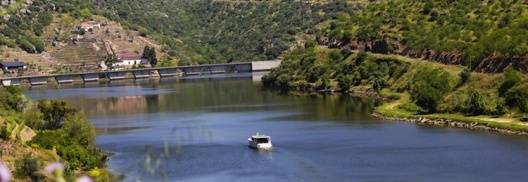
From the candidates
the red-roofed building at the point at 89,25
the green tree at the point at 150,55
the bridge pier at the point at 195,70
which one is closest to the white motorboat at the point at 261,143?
the bridge pier at the point at 195,70

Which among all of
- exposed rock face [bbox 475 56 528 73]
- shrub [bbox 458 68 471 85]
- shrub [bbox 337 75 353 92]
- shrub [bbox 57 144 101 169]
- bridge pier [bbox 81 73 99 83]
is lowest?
bridge pier [bbox 81 73 99 83]

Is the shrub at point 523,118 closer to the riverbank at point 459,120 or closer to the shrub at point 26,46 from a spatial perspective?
the riverbank at point 459,120

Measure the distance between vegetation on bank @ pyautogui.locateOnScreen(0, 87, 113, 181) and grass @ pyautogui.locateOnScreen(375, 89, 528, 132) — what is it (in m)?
28.2

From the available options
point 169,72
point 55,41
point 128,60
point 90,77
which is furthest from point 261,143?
point 55,41

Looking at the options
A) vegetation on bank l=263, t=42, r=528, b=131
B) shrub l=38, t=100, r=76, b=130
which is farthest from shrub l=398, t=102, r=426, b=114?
shrub l=38, t=100, r=76, b=130

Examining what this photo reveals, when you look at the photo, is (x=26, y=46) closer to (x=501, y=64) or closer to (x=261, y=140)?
(x=501, y=64)

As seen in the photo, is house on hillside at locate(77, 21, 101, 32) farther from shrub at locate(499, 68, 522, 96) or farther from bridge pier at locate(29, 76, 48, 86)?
shrub at locate(499, 68, 522, 96)

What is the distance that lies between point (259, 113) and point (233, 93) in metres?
30.7

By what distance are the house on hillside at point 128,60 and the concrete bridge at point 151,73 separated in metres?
7.22

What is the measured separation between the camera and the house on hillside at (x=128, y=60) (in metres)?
186

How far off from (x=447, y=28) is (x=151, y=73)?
88.7 metres

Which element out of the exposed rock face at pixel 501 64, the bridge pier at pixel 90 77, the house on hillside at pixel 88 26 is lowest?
the bridge pier at pixel 90 77

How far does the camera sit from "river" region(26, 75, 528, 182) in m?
43.8

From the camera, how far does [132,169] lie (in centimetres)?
4653
